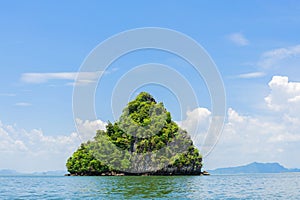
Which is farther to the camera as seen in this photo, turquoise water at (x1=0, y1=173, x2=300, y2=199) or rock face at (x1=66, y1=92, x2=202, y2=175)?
rock face at (x1=66, y1=92, x2=202, y2=175)

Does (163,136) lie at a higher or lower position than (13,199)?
higher

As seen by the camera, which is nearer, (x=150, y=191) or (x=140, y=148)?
(x=150, y=191)

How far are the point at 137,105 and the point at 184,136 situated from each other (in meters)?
15.5

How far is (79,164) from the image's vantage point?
363 feet

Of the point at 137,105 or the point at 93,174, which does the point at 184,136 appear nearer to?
the point at 137,105

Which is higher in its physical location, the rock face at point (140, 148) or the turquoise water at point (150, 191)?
the rock face at point (140, 148)

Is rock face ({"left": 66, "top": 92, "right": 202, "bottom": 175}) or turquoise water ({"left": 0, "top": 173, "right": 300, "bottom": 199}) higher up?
rock face ({"left": 66, "top": 92, "right": 202, "bottom": 175})

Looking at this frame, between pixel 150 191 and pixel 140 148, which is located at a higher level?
pixel 140 148

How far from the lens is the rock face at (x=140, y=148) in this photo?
345 ft

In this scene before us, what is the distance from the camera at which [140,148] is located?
10569 cm

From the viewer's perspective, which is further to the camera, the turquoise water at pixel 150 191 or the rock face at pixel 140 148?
the rock face at pixel 140 148

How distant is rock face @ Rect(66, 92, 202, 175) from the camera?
345 feet

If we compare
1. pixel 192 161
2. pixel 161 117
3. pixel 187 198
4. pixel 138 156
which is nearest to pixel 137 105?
pixel 161 117

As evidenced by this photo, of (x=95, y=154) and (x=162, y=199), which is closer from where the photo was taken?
(x=162, y=199)
